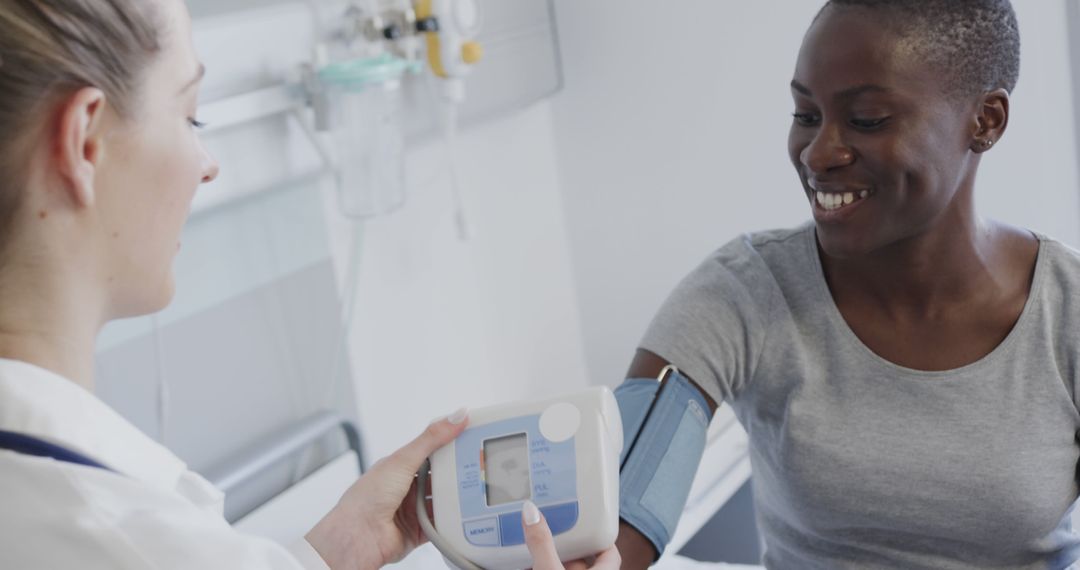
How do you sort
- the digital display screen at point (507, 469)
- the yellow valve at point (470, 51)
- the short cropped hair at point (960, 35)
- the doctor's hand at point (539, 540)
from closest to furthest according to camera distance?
the doctor's hand at point (539, 540), the digital display screen at point (507, 469), the short cropped hair at point (960, 35), the yellow valve at point (470, 51)

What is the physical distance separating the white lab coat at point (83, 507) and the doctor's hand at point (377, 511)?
36 centimetres

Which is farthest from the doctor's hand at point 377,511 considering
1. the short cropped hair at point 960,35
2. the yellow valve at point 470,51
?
the yellow valve at point 470,51

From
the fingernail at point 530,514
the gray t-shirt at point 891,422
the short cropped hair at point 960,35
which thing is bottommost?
the gray t-shirt at point 891,422

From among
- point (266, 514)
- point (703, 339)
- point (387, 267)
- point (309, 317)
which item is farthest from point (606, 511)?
point (387, 267)

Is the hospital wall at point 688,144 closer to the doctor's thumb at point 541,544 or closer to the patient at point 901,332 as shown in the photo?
the patient at point 901,332

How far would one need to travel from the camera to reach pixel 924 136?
131 cm

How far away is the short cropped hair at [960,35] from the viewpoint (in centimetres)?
130

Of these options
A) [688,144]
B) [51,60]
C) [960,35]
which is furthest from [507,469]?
[688,144]

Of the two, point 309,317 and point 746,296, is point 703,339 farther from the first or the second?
point 309,317

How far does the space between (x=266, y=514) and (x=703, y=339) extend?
0.81 metres

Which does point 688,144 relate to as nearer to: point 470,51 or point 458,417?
point 470,51

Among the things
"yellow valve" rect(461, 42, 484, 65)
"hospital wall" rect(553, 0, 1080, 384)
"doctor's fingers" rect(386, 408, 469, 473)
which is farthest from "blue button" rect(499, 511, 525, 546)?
"hospital wall" rect(553, 0, 1080, 384)

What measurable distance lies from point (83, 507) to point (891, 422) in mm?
954

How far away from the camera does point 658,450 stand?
135cm
